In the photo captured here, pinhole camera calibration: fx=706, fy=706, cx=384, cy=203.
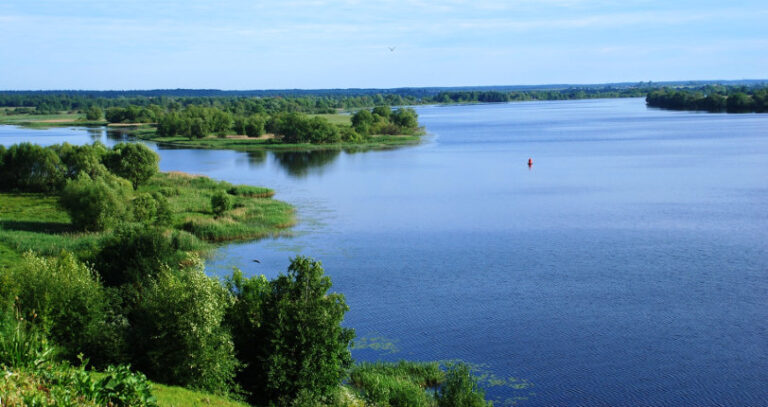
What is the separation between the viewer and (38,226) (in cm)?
4019

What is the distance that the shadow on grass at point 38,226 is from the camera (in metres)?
39.1

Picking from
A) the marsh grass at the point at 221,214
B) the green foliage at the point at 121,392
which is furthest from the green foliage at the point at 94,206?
the green foliage at the point at 121,392

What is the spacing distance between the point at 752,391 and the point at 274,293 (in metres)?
14.1

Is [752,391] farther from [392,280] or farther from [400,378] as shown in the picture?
[392,280]

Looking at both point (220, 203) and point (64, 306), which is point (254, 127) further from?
point (64, 306)

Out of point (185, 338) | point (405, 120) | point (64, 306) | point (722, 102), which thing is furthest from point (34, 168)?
point (722, 102)

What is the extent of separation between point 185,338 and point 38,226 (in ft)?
90.5

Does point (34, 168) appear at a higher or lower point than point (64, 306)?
higher

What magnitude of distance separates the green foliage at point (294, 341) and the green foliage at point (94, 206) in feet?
74.9

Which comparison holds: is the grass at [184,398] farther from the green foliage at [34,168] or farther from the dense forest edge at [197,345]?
the green foliage at [34,168]

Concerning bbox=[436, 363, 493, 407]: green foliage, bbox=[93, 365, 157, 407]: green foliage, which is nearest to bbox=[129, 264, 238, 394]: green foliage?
bbox=[93, 365, 157, 407]: green foliage

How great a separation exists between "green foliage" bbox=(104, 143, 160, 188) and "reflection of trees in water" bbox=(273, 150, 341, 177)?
15187mm

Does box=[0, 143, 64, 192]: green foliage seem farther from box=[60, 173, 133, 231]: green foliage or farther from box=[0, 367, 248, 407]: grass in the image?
box=[0, 367, 248, 407]: grass

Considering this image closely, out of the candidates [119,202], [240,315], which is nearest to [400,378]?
[240,315]
